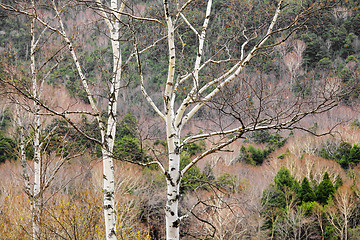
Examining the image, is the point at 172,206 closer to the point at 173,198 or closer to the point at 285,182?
the point at 173,198

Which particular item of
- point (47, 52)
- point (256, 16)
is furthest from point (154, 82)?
point (256, 16)

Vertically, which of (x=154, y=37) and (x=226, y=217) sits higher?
(x=154, y=37)

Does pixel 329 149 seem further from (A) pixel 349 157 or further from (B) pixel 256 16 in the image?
(B) pixel 256 16

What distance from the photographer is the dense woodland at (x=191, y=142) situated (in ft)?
11.9

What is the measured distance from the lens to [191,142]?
345cm

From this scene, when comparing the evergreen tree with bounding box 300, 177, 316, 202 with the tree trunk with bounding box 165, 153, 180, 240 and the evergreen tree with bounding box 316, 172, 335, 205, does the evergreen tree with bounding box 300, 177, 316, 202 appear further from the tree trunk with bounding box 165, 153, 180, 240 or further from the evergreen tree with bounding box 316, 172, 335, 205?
the tree trunk with bounding box 165, 153, 180, 240

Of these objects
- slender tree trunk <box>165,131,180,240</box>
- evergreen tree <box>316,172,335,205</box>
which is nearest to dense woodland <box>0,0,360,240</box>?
evergreen tree <box>316,172,335,205</box>

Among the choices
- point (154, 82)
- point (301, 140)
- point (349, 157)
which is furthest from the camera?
point (154, 82)

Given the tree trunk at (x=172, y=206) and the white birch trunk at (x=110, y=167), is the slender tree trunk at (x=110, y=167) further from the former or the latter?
the tree trunk at (x=172, y=206)

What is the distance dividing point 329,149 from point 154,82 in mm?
20241

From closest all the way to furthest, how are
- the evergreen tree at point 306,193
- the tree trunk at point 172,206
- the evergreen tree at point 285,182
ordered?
1. the tree trunk at point 172,206
2. the evergreen tree at point 306,193
3. the evergreen tree at point 285,182

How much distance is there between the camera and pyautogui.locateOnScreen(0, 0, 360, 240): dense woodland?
3613 mm

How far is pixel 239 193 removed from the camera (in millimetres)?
15289

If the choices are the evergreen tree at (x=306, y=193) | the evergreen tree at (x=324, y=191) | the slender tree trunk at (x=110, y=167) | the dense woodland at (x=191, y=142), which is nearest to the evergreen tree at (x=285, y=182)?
the dense woodland at (x=191, y=142)
